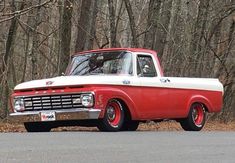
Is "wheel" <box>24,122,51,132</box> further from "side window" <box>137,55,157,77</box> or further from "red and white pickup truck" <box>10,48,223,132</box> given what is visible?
"side window" <box>137,55,157,77</box>

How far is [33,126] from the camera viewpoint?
559 inches

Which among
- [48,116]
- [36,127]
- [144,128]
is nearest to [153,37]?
[144,128]

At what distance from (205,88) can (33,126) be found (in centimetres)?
508

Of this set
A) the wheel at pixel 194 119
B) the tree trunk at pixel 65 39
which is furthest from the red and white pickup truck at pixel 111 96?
the tree trunk at pixel 65 39

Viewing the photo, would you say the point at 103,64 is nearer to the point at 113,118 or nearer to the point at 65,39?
the point at 113,118

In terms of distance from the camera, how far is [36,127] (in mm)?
14242

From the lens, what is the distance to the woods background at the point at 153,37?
82.9 feet

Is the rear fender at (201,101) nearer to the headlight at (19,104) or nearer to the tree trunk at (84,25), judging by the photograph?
the headlight at (19,104)

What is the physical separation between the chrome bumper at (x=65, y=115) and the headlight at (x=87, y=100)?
0.38 ft

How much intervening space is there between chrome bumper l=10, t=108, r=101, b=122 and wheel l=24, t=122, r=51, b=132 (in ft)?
1.00

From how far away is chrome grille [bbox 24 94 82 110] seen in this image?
43.7 feet
